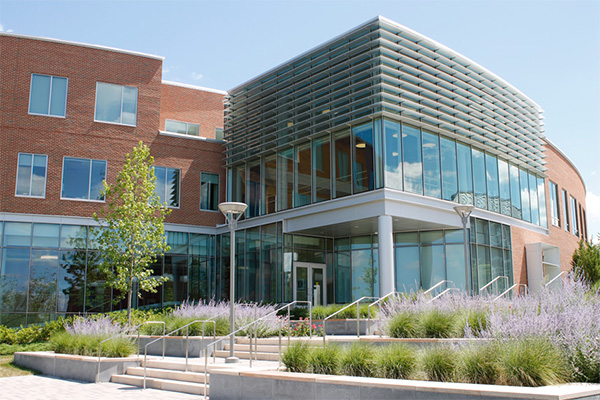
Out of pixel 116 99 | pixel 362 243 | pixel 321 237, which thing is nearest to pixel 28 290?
pixel 116 99

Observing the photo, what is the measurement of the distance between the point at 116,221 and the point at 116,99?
8.16m

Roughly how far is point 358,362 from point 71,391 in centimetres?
701

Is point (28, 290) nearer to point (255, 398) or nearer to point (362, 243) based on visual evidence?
point (362, 243)

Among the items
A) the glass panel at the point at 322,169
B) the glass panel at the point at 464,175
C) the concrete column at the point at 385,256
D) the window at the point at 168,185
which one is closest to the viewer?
the concrete column at the point at 385,256

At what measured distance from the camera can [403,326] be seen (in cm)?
1219

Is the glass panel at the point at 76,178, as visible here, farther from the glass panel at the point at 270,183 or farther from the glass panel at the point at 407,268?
the glass panel at the point at 407,268

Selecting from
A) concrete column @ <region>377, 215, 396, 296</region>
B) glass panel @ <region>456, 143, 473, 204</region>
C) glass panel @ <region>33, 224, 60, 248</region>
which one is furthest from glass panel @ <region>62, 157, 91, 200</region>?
glass panel @ <region>456, 143, 473, 204</region>

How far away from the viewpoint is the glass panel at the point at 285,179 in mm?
24755

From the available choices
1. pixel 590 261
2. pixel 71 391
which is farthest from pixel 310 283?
pixel 590 261

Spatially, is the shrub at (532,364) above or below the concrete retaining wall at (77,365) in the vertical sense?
above

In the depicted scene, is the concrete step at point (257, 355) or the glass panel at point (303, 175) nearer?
the concrete step at point (257, 355)

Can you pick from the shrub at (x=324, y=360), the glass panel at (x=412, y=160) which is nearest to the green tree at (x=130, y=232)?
the glass panel at (x=412, y=160)

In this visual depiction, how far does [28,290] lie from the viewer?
23547 mm

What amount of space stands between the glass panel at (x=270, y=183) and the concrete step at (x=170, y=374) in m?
12.3
